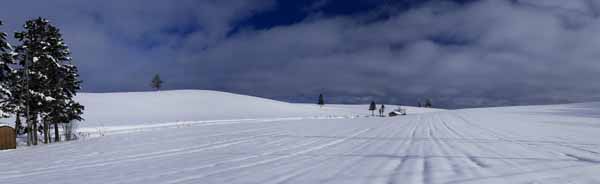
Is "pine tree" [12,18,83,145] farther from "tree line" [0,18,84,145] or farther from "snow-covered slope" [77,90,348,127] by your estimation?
"snow-covered slope" [77,90,348,127]

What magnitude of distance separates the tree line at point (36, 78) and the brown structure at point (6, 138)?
182cm

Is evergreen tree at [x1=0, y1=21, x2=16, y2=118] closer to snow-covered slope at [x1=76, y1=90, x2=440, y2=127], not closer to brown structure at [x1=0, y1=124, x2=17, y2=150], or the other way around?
brown structure at [x1=0, y1=124, x2=17, y2=150]

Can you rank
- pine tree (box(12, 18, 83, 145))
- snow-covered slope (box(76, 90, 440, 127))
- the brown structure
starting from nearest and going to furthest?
the brown structure, pine tree (box(12, 18, 83, 145)), snow-covered slope (box(76, 90, 440, 127))

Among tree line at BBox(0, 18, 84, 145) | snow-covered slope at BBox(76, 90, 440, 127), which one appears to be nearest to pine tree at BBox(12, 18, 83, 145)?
tree line at BBox(0, 18, 84, 145)

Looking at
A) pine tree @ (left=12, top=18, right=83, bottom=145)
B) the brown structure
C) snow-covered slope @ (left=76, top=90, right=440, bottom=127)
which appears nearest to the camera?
the brown structure

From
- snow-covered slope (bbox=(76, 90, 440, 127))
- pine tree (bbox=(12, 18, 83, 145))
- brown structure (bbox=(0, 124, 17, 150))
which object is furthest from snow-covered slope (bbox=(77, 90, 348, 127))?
brown structure (bbox=(0, 124, 17, 150))

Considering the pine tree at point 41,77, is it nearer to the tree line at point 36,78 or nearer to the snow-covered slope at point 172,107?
the tree line at point 36,78

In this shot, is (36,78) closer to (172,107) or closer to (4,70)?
(4,70)

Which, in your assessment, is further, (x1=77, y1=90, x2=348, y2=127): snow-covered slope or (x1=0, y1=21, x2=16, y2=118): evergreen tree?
(x1=77, y1=90, x2=348, y2=127): snow-covered slope

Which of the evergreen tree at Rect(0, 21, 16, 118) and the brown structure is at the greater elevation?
the evergreen tree at Rect(0, 21, 16, 118)

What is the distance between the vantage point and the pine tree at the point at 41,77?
2559cm

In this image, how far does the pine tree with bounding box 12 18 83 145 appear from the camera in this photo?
2559 centimetres

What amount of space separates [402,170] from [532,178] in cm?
209

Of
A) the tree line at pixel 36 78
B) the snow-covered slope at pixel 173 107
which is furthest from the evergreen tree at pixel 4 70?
the snow-covered slope at pixel 173 107
